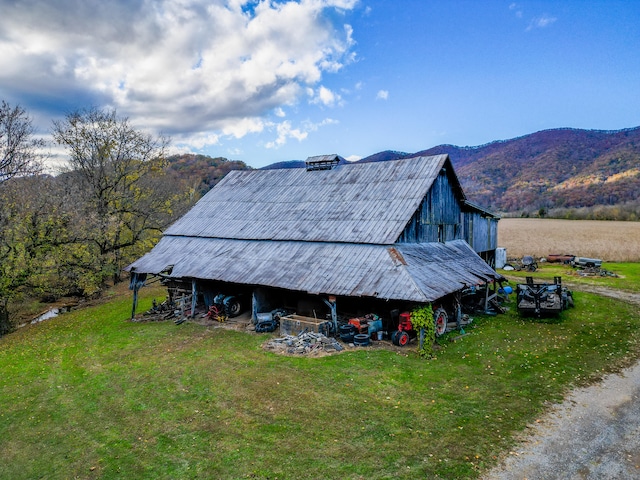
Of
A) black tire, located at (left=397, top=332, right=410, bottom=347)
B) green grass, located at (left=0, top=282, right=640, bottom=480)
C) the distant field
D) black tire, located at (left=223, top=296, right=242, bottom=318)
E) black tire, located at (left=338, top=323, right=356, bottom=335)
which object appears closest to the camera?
green grass, located at (left=0, top=282, right=640, bottom=480)

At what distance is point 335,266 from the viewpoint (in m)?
18.0

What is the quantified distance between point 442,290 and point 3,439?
49.1ft

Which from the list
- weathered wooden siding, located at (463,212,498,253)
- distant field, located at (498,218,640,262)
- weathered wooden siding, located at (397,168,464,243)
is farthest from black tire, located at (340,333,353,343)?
distant field, located at (498,218,640,262)

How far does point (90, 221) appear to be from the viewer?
1084 inches

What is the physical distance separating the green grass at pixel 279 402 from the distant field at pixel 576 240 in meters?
24.5

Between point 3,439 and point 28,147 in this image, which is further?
point 28,147

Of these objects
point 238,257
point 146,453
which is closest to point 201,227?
point 238,257

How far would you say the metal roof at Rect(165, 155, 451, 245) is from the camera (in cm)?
1967

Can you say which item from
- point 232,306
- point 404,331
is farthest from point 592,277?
point 232,306

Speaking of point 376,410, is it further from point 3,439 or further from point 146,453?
point 3,439

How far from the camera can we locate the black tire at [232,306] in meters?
21.0

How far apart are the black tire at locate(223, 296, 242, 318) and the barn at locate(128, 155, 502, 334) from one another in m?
0.15

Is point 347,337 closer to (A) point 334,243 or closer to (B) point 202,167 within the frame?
(A) point 334,243

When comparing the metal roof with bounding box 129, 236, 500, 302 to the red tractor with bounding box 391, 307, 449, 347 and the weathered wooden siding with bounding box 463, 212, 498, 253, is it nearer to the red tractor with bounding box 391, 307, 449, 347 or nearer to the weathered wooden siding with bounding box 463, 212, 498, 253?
the red tractor with bounding box 391, 307, 449, 347
